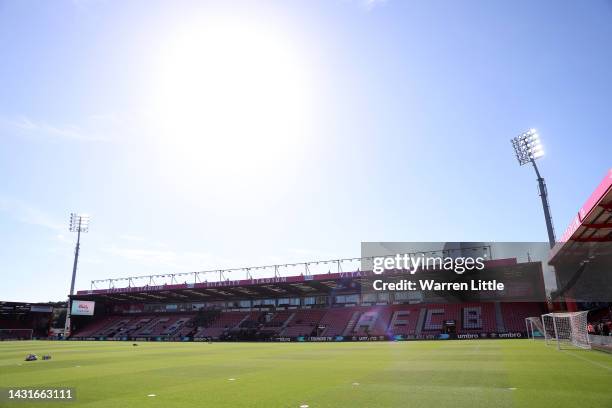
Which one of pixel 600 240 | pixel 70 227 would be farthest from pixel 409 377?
pixel 70 227

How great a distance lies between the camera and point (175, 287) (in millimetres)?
62656

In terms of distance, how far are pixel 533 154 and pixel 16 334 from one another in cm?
8763

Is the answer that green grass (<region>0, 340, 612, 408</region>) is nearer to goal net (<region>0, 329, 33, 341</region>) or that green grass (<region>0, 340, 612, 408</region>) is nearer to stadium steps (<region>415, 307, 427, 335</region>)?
stadium steps (<region>415, 307, 427, 335</region>)

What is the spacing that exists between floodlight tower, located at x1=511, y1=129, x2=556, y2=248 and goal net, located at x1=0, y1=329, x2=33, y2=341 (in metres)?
84.7

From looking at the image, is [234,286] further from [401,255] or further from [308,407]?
[308,407]

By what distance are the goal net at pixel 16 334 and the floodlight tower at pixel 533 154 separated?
84.7 meters

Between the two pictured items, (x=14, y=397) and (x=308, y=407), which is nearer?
(x=308, y=407)

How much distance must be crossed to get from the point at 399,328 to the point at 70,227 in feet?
233

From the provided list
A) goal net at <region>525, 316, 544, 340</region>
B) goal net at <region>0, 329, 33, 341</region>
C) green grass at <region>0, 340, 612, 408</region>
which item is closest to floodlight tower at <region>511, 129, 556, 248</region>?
goal net at <region>525, 316, 544, 340</region>

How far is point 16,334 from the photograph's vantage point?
2645 inches

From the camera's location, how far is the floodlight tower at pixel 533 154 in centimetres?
4884

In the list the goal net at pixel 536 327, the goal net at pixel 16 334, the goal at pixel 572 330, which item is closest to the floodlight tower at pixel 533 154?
the goal net at pixel 536 327

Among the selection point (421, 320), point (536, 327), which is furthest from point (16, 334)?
point (536, 327)

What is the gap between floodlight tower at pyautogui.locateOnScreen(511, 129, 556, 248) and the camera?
48.8 meters
